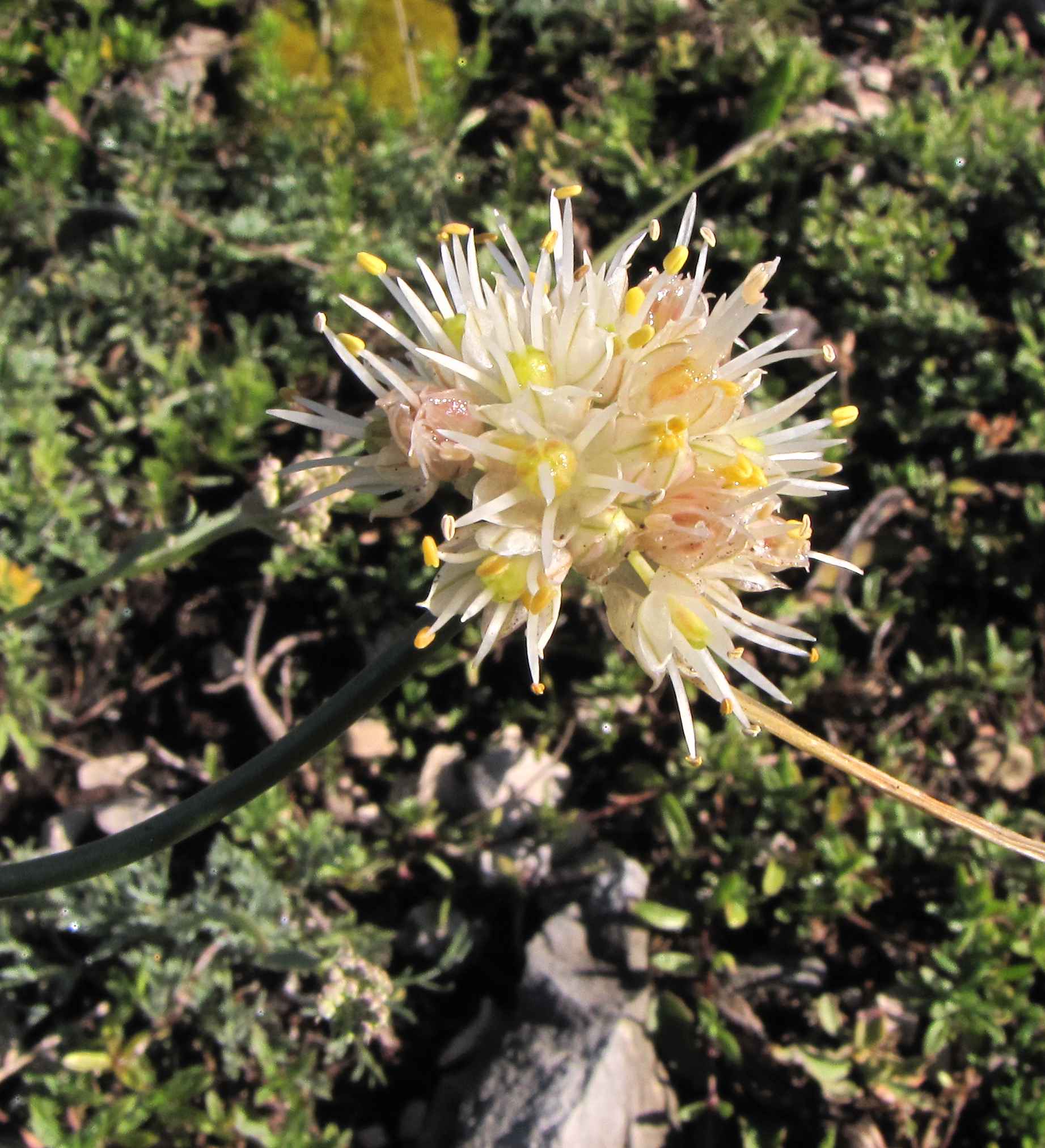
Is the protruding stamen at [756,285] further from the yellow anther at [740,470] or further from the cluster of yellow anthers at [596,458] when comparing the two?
the yellow anther at [740,470]

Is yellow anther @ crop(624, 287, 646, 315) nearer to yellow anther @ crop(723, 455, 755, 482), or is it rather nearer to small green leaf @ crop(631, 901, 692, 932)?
yellow anther @ crop(723, 455, 755, 482)

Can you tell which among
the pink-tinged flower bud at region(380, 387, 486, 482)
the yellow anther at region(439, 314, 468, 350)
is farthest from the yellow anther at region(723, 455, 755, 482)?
the yellow anther at region(439, 314, 468, 350)

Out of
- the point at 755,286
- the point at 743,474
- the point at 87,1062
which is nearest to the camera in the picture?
the point at 743,474

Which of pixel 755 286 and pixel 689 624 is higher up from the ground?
pixel 755 286

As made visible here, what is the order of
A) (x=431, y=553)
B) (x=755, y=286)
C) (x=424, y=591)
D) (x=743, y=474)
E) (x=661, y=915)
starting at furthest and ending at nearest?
(x=424, y=591)
(x=661, y=915)
(x=755, y=286)
(x=743, y=474)
(x=431, y=553)

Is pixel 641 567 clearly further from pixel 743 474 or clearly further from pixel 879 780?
pixel 879 780

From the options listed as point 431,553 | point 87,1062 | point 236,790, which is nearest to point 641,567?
point 431,553

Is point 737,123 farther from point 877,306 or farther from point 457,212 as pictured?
point 457,212

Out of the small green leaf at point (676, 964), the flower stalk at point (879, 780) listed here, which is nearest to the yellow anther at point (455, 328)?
the flower stalk at point (879, 780)
